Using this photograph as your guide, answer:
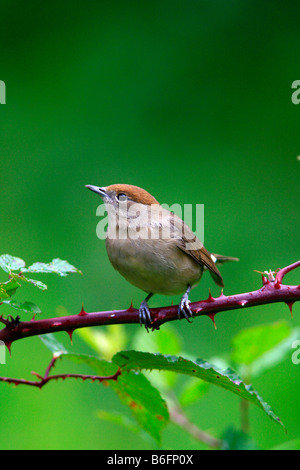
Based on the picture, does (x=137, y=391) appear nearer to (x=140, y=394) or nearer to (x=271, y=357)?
(x=140, y=394)

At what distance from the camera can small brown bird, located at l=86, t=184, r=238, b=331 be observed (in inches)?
139

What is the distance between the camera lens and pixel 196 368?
86.4 inches

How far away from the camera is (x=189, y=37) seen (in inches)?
396

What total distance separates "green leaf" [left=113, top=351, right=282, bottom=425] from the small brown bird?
31.6 inches

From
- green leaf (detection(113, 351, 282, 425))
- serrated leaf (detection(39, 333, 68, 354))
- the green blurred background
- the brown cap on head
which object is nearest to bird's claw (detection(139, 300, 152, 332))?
green leaf (detection(113, 351, 282, 425))

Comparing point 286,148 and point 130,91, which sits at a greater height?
point 130,91

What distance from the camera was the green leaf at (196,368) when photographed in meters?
2.11

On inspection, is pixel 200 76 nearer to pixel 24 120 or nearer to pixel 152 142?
pixel 152 142

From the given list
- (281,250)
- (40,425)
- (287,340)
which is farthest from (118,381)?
(281,250)

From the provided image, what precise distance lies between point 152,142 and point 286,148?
79.0 inches

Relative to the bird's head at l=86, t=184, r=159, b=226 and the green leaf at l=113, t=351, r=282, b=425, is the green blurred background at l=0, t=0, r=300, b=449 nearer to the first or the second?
the bird's head at l=86, t=184, r=159, b=226

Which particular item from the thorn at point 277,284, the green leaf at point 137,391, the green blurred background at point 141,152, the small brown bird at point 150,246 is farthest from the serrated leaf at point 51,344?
the green blurred background at point 141,152

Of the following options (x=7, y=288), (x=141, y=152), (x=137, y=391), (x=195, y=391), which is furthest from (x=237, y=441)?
(x=141, y=152)
